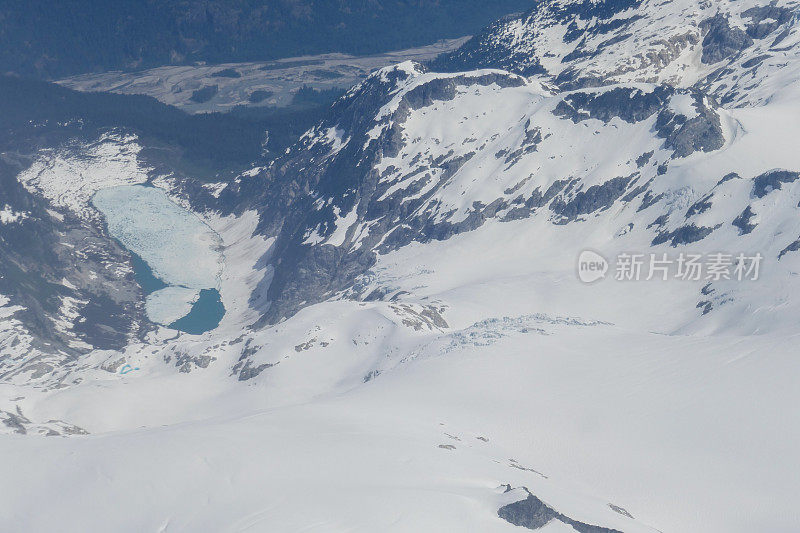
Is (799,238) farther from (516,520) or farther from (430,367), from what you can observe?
(516,520)

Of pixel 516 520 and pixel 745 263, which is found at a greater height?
pixel 745 263

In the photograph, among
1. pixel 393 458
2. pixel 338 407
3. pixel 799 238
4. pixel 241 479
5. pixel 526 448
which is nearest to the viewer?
pixel 241 479

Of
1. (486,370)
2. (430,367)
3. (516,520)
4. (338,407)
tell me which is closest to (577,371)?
(486,370)

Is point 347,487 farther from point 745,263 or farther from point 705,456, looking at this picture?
point 745,263

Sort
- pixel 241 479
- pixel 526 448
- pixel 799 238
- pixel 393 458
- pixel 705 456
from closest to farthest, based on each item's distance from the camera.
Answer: pixel 241 479 → pixel 393 458 → pixel 705 456 → pixel 526 448 → pixel 799 238

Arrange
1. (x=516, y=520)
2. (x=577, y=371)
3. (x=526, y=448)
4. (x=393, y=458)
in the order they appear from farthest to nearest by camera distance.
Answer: (x=577, y=371) < (x=526, y=448) < (x=393, y=458) < (x=516, y=520)

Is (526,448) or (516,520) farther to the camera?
(526,448)

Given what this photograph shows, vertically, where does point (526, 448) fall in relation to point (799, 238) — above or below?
below

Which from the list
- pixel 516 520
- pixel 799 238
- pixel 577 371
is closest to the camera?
pixel 516 520

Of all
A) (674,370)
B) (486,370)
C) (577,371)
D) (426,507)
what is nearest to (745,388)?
(674,370)
